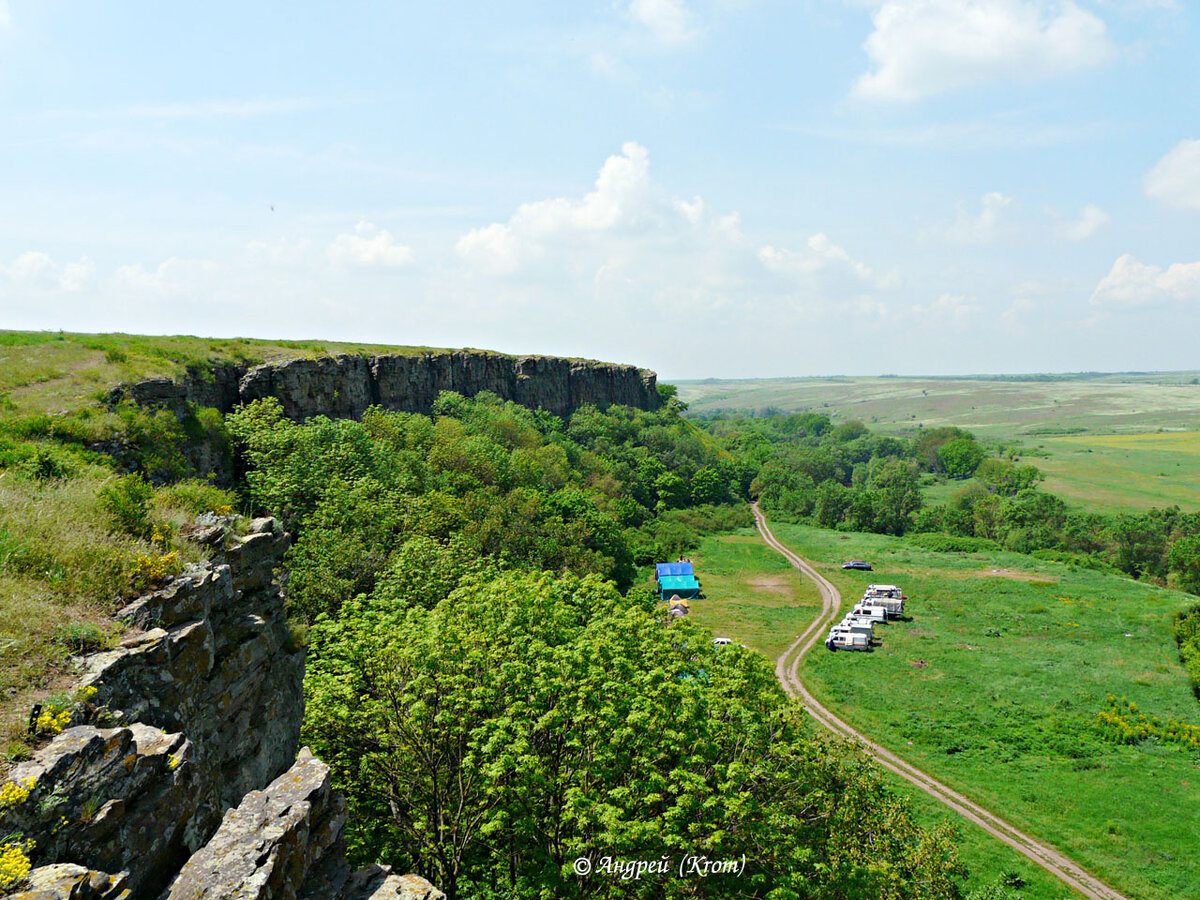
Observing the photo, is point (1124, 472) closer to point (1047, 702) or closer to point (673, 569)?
point (673, 569)

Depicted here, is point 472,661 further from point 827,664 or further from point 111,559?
point 827,664

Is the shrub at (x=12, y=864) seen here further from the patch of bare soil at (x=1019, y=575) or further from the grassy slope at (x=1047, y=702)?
the patch of bare soil at (x=1019, y=575)

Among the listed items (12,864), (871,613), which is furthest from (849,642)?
(12,864)

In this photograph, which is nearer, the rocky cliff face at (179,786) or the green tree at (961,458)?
the rocky cliff face at (179,786)

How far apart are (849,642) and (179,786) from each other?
4676 centimetres

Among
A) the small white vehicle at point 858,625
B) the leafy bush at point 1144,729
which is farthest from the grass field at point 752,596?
the leafy bush at point 1144,729

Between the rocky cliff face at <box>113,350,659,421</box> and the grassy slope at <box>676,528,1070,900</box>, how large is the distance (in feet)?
A: 107

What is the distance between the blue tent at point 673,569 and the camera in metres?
62.0

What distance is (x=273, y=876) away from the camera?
327 inches

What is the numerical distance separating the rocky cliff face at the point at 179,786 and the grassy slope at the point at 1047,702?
30.7 m

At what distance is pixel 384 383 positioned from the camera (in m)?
56.2

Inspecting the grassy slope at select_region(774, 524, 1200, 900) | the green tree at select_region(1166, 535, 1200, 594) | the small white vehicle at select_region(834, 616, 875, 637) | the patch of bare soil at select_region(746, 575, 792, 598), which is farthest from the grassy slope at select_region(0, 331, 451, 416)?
the green tree at select_region(1166, 535, 1200, 594)

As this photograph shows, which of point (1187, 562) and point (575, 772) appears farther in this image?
point (1187, 562)

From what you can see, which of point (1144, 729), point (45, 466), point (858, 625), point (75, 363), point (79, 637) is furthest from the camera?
point (858, 625)
